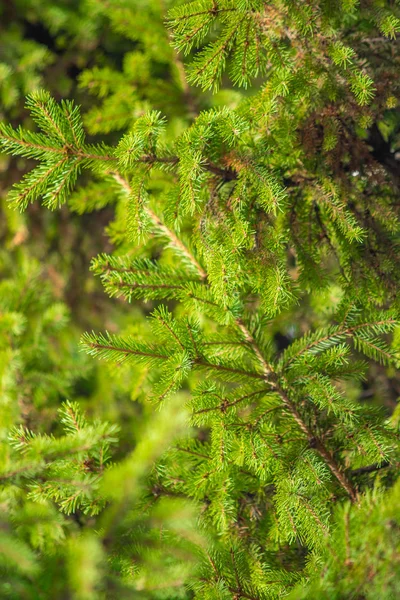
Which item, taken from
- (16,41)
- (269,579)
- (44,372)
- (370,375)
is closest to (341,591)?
(269,579)

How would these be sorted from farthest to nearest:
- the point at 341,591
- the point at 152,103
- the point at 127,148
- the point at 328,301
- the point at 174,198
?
the point at 152,103 → the point at 328,301 → the point at 174,198 → the point at 127,148 → the point at 341,591

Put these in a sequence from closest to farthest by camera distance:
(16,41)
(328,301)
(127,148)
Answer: (127,148) → (328,301) → (16,41)

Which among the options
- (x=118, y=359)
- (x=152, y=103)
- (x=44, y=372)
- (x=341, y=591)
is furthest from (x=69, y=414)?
(x=152, y=103)

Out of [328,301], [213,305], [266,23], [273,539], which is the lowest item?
[273,539]

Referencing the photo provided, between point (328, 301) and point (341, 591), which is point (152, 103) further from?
point (341, 591)

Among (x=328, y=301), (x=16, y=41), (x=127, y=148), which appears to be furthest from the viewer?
(x=16, y=41)

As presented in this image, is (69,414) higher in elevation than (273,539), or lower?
higher

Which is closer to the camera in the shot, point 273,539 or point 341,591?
point 341,591

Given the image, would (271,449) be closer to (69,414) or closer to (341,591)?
(341,591)

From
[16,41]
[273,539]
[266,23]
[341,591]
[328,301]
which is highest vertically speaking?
[266,23]
